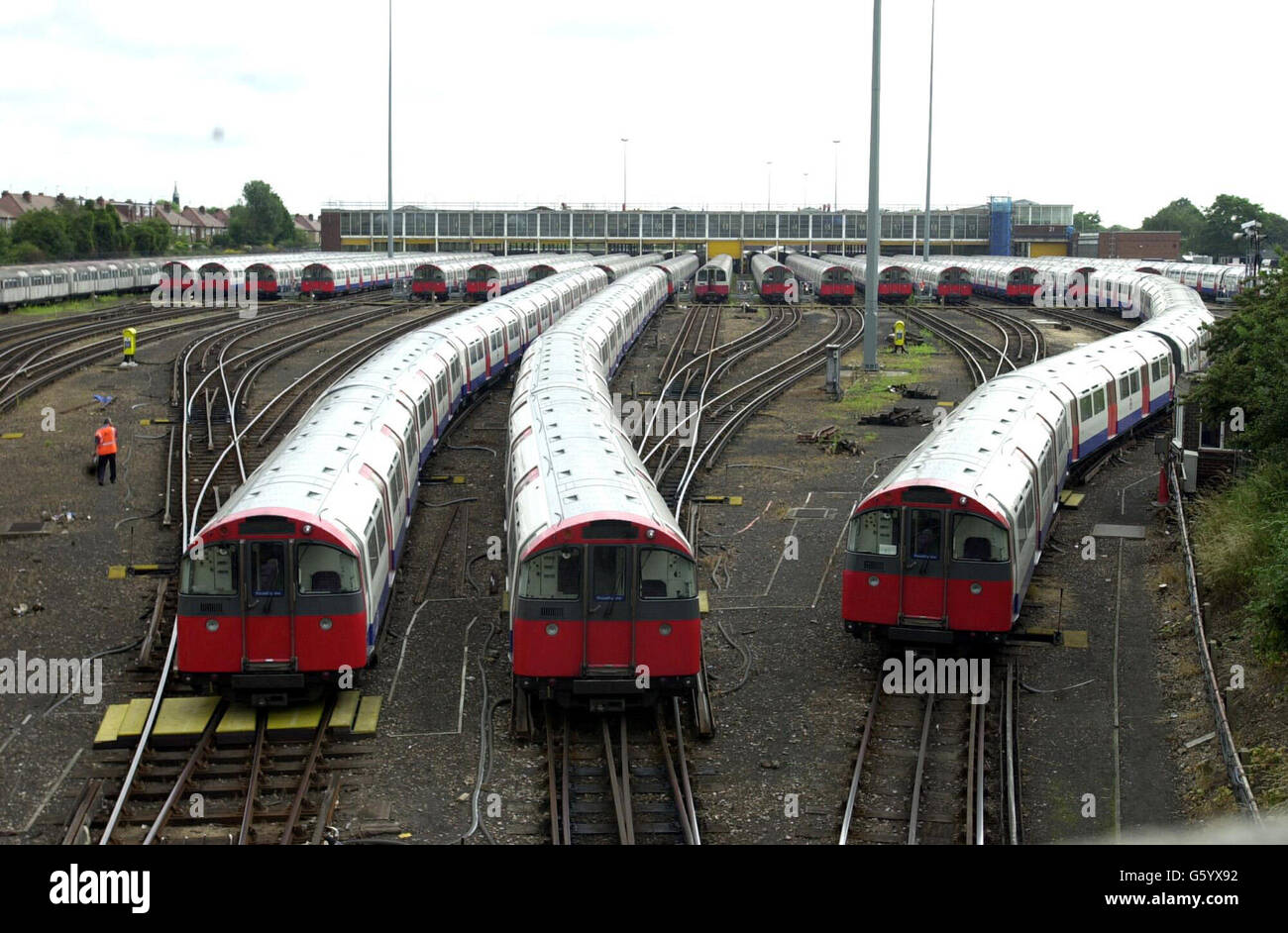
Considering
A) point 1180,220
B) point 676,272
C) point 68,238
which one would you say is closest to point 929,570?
point 676,272

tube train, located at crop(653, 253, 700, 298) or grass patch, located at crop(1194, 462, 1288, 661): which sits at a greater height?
tube train, located at crop(653, 253, 700, 298)

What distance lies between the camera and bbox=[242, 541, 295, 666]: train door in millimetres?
Result: 12961

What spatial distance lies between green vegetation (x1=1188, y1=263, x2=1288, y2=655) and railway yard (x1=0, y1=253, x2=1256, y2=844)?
0.81 metres

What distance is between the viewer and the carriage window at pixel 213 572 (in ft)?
42.4

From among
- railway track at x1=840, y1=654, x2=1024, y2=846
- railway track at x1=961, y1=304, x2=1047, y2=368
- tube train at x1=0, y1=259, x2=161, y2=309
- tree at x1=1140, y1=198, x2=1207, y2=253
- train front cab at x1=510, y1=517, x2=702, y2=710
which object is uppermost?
tree at x1=1140, y1=198, x2=1207, y2=253

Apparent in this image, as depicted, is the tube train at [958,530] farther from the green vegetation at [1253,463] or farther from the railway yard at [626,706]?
the green vegetation at [1253,463]

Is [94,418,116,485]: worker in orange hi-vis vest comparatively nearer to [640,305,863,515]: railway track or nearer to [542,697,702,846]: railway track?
[640,305,863,515]: railway track

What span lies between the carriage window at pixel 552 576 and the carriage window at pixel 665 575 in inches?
26.4

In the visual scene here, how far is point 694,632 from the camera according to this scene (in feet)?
42.9

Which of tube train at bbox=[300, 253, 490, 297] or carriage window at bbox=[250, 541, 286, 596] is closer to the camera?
carriage window at bbox=[250, 541, 286, 596]

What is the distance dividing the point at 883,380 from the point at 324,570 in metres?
25.3

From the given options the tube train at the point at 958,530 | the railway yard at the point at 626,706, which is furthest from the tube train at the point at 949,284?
the tube train at the point at 958,530

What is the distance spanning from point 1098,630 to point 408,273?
217ft

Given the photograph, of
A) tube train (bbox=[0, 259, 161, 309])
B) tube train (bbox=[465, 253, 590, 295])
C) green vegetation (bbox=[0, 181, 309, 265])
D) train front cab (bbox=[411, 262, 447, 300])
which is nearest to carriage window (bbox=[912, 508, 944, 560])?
tube train (bbox=[0, 259, 161, 309])
